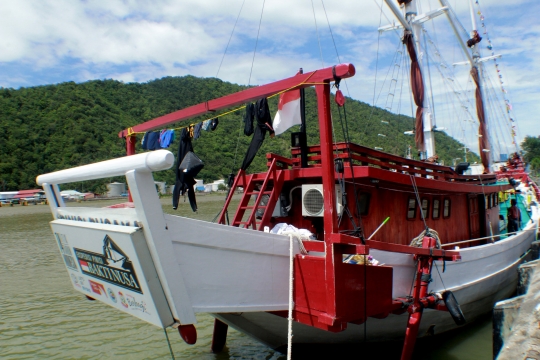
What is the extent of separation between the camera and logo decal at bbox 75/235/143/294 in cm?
410

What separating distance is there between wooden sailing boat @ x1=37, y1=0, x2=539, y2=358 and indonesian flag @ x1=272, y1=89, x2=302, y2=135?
1.40 ft

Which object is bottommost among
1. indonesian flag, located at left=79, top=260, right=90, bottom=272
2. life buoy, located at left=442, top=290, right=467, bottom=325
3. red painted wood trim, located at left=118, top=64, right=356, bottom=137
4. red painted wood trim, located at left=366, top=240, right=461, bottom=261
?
life buoy, located at left=442, top=290, right=467, bottom=325

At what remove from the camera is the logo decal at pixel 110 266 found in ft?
13.5

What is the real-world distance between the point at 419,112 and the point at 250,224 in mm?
8541

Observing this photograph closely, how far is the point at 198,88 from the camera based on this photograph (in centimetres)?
9019

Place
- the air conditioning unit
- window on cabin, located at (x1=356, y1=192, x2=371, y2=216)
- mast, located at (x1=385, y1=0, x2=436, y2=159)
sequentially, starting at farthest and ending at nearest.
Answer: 1. mast, located at (x1=385, y1=0, x2=436, y2=159)
2. window on cabin, located at (x1=356, y1=192, x2=371, y2=216)
3. the air conditioning unit

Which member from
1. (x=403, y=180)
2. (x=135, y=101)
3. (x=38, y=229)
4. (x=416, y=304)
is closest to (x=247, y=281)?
(x=416, y=304)

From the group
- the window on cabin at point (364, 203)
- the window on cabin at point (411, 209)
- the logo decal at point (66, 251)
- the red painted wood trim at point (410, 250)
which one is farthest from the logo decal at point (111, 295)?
the window on cabin at point (411, 209)

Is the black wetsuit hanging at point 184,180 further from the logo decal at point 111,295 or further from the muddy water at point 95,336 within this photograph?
the muddy water at point 95,336

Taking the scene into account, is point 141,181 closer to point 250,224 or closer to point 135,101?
point 250,224

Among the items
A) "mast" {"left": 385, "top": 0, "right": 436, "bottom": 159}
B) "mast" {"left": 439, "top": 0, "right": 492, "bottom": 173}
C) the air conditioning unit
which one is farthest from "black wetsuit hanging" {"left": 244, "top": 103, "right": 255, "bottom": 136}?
"mast" {"left": 439, "top": 0, "right": 492, "bottom": 173}

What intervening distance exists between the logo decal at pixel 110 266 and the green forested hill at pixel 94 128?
3312 cm

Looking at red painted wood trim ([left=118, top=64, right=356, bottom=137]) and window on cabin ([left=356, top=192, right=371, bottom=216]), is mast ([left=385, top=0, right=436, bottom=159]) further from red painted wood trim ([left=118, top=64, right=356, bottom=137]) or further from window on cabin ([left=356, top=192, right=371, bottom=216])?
red painted wood trim ([left=118, top=64, right=356, bottom=137])

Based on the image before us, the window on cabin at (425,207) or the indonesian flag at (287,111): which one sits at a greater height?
the indonesian flag at (287,111)
